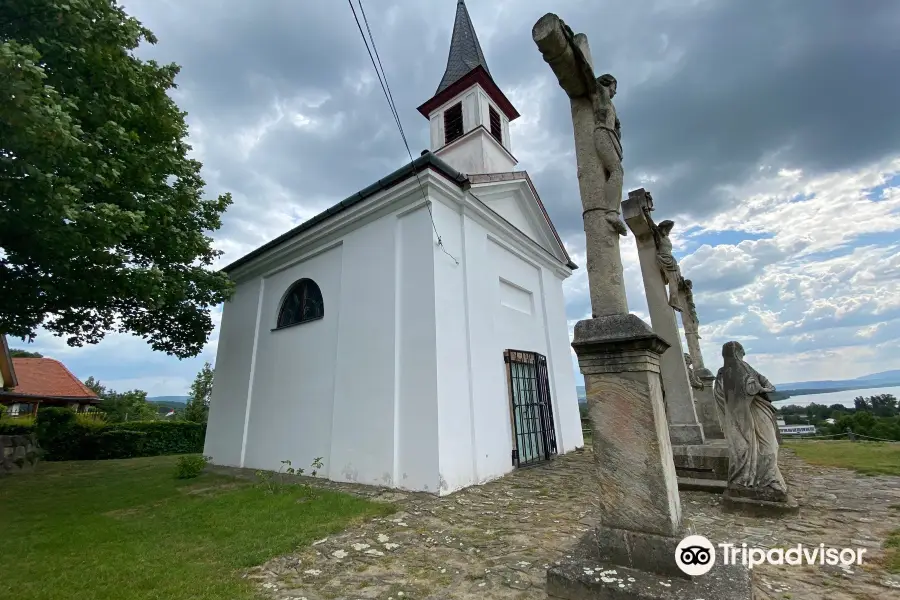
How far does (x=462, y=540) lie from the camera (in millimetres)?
3883

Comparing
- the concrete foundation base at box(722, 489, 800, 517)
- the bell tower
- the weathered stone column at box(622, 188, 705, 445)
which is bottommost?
the concrete foundation base at box(722, 489, 800, 517)

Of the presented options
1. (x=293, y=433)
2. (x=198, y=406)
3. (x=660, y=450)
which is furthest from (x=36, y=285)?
(x=198, y=406)

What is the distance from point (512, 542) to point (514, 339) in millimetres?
5415

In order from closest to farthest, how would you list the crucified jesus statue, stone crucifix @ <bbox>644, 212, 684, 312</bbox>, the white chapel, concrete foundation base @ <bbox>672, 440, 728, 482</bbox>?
the crucified jesus statue
concrete foundation base @ <bbox>672, 440, 728, 482</bbox>
the white chapel
stone crucifix @ <bbox>644, 212, 684, 312</bbox>

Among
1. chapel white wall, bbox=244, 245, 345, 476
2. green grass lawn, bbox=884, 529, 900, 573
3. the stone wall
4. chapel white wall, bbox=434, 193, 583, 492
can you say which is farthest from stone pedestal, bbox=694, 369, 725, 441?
the stone wall

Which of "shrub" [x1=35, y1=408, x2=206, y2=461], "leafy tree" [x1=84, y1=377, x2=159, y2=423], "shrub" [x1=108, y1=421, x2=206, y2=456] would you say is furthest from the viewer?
"leafy tree" [x1=84, y1=377, x2=159, y2=423]

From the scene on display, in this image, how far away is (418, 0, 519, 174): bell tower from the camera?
11.1 metres

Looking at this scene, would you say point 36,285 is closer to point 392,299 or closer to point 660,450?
point 392,299

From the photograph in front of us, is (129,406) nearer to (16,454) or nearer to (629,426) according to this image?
(16,454)

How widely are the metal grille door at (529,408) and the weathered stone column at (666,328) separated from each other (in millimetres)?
2876

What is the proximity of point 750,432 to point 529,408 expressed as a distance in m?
4.78

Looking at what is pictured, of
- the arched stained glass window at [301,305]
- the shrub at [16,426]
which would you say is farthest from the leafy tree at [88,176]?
the shrub at [16,426]

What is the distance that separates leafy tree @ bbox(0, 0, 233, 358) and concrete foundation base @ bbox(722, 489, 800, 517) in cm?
849

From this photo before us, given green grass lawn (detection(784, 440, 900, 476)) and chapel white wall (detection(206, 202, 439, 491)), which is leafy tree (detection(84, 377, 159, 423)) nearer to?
chapel white wall (detection(206, 202, 439, 491))
